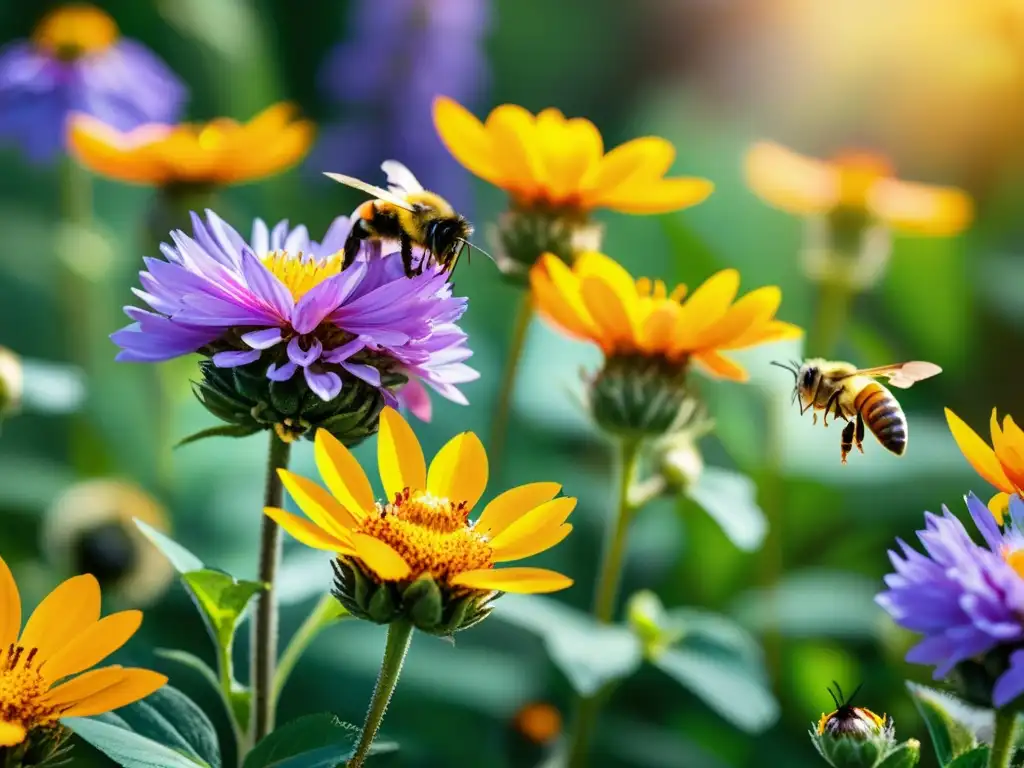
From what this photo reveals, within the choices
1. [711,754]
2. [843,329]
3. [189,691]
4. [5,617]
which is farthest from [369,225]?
[843,329]

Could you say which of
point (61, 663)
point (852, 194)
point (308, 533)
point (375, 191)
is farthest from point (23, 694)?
point (852, 194)

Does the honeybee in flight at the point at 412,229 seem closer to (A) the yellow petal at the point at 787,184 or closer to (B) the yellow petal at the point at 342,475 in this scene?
(B) the yellow petal at the point at 342,475

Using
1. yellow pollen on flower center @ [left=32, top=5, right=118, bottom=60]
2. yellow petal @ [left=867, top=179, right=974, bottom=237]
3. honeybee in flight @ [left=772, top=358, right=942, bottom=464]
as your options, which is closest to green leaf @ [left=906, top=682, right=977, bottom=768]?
honeybee in flight @ [left=772, top=358, right=942, bottom=464]

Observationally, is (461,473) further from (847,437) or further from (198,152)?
(198,152)

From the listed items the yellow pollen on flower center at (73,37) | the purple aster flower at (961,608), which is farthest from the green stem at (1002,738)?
the yellow pollen on flower center at (73,37)

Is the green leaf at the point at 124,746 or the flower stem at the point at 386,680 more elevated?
the flower stem at the point at 386,680

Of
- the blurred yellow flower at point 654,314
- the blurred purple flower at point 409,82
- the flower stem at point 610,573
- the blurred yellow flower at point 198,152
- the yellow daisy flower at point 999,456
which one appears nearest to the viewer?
the yellow daisy flower at point 999,456

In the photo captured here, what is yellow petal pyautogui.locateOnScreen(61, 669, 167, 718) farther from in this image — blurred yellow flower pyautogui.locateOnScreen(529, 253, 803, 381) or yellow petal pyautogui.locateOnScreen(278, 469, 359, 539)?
blurred yellow flower pyautogui.locateOnScreen(529, 253, 803, 381)

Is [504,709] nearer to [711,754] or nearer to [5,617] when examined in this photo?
[711,754]
